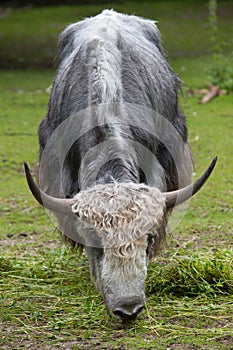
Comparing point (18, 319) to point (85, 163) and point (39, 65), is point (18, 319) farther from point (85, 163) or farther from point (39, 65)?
point (39, 65)

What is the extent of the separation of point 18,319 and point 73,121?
1278 mm

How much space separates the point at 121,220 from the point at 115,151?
0.54 meters

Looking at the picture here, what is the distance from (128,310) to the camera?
3.88 metres

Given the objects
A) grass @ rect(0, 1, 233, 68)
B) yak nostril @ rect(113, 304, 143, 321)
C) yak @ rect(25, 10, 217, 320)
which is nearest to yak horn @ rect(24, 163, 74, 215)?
yak @ rect(25, 10, 217, 320)

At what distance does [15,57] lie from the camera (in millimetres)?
15180

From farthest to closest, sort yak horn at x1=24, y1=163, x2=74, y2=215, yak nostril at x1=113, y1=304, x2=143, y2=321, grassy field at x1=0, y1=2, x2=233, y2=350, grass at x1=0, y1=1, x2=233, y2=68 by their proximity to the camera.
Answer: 1. grass at x1=0, y1=1, x2=233, y2=68
2. grassy field at x1=0, y1=2, x2=233, y2=350
3. yak horn at x1=24, y1=163, x2=74, y2=215
4. yak nostril at x1=113, y1=304, x2=143, y2=321

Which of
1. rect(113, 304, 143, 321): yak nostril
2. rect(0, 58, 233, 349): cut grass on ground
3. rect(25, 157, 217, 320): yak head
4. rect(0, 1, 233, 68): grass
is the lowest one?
rect(0, 1, 233, 68): grass

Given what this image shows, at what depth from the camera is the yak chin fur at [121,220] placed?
12.9 feet

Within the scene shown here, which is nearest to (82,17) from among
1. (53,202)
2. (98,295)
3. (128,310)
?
(98,295)

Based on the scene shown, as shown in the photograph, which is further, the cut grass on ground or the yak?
the cut grass on ground

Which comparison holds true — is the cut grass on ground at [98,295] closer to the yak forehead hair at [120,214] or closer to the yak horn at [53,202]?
the yak forehead hair at [120,214]

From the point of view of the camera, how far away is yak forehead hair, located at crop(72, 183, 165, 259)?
392cm

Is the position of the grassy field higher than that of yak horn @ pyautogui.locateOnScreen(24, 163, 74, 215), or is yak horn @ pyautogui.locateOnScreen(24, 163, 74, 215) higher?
yak horn @ pyautogui.locateOnScreen(24, 163, 74, 215)

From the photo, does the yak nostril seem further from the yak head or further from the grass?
the grass
